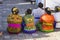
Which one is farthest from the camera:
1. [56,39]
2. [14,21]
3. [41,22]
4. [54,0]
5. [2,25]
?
[54,0]

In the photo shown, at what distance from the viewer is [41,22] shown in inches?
A: 197

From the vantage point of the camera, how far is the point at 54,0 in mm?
6934

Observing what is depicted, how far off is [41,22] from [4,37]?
3.61 feet

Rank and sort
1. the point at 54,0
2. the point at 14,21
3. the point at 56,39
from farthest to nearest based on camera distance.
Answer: the point at 54,0 → the point at 14,21 → the point at 56,39

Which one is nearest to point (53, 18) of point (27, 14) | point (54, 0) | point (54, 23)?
point (54, 23)

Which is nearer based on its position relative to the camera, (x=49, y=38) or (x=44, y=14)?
(x=49, y=38)

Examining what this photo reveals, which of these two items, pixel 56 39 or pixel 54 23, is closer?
pixel 56 39

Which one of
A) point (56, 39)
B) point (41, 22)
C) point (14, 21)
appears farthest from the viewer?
point (41, 22)

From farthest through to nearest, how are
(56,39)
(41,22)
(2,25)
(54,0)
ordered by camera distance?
(54,0)
(2,25)
(41,22)
(56,39)

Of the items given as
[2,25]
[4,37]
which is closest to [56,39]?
[4,37]

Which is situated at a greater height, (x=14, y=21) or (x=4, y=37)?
(x=14, y=21)

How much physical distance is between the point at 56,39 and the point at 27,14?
1036mm

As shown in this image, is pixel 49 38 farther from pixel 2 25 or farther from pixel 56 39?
pixel 2 25

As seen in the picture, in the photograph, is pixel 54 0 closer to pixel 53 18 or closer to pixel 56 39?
pixel 53 18
